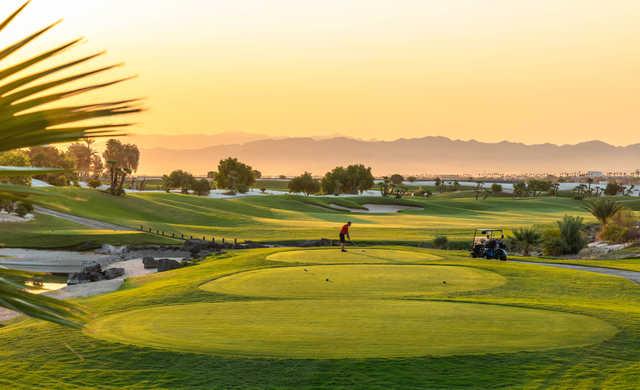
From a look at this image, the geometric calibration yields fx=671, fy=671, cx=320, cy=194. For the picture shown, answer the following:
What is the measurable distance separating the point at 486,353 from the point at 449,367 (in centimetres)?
108

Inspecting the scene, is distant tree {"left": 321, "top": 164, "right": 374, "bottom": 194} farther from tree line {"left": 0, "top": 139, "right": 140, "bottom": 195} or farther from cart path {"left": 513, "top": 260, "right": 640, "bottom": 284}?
cart path {"left": 513, "top": 260, "right": 640, "bottom": 284}

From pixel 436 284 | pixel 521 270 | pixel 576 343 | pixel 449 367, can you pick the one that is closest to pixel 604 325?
pixel 576 343

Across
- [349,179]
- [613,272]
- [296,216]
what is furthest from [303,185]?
[613,272]

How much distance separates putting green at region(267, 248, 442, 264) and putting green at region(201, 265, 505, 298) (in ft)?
12.0

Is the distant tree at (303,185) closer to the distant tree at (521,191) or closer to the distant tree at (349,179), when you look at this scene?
the distant tree at (349,179)

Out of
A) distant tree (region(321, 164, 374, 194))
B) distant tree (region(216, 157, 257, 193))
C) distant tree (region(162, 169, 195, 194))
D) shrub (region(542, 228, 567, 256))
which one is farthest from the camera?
distant tree (region(321, 164, 374, 194))

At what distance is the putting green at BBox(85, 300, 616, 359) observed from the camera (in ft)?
42.0

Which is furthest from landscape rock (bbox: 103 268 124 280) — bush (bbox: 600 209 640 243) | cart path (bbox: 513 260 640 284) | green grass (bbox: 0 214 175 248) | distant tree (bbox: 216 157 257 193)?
distant tree (bbox: 216 157 257 193)

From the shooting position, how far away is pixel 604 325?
15.3m

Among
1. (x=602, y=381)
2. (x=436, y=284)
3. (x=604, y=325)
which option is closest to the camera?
(x=602, y=381)

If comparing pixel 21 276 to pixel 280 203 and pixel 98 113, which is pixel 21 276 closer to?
pixel 98 113

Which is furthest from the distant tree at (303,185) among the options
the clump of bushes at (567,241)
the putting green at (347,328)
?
the putting green at (347,328)

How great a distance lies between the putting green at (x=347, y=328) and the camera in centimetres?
1280

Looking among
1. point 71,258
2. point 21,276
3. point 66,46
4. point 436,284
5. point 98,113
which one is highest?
point 66,46
